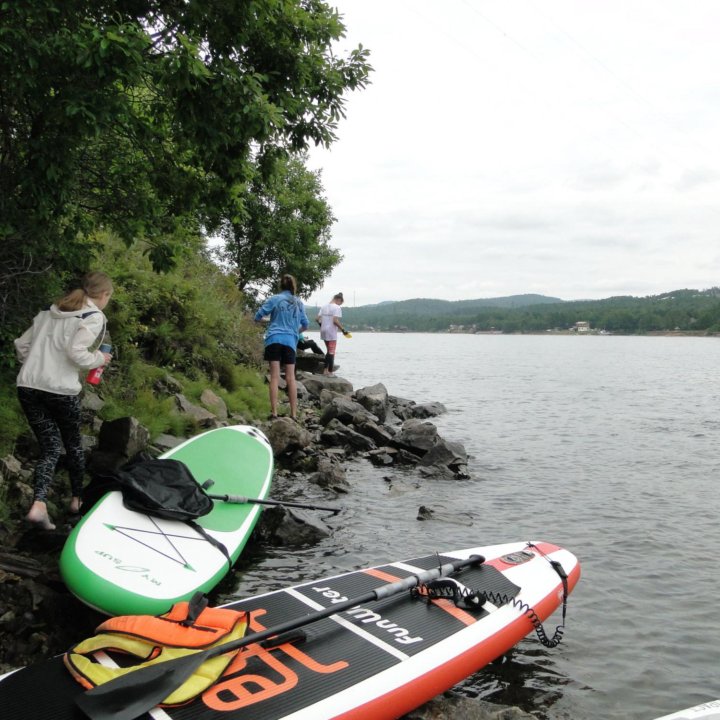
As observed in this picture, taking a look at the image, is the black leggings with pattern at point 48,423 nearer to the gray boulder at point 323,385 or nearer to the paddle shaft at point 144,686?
the paddle shaft at point 144,686

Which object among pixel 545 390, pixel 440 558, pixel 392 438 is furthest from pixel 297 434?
pixel 545 390

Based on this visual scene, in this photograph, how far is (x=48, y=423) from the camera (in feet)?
18.1

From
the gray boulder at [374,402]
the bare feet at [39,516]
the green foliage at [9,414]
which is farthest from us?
the gray boulder at [374,402]

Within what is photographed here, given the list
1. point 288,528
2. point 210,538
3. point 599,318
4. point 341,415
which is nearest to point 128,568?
point 210,538

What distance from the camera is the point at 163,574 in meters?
4.80

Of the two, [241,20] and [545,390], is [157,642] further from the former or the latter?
[545,390]

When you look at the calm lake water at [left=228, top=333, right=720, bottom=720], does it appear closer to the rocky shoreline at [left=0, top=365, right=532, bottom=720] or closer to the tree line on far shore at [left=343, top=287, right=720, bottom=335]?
the rocky shoreline at [left=0, top=365, right=532, bottom=720]

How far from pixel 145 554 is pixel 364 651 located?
1960 millimetres

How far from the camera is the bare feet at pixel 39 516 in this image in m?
5.25

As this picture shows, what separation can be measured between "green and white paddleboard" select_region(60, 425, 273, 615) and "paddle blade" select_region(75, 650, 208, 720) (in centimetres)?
103

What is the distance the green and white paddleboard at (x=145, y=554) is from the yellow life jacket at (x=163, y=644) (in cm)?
60

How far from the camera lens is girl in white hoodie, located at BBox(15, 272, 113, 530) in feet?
17.5

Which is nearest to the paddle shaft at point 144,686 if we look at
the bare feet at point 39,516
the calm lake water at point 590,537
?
the calm lake water at point 590,537

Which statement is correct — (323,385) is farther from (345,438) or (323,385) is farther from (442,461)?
(442,461)
